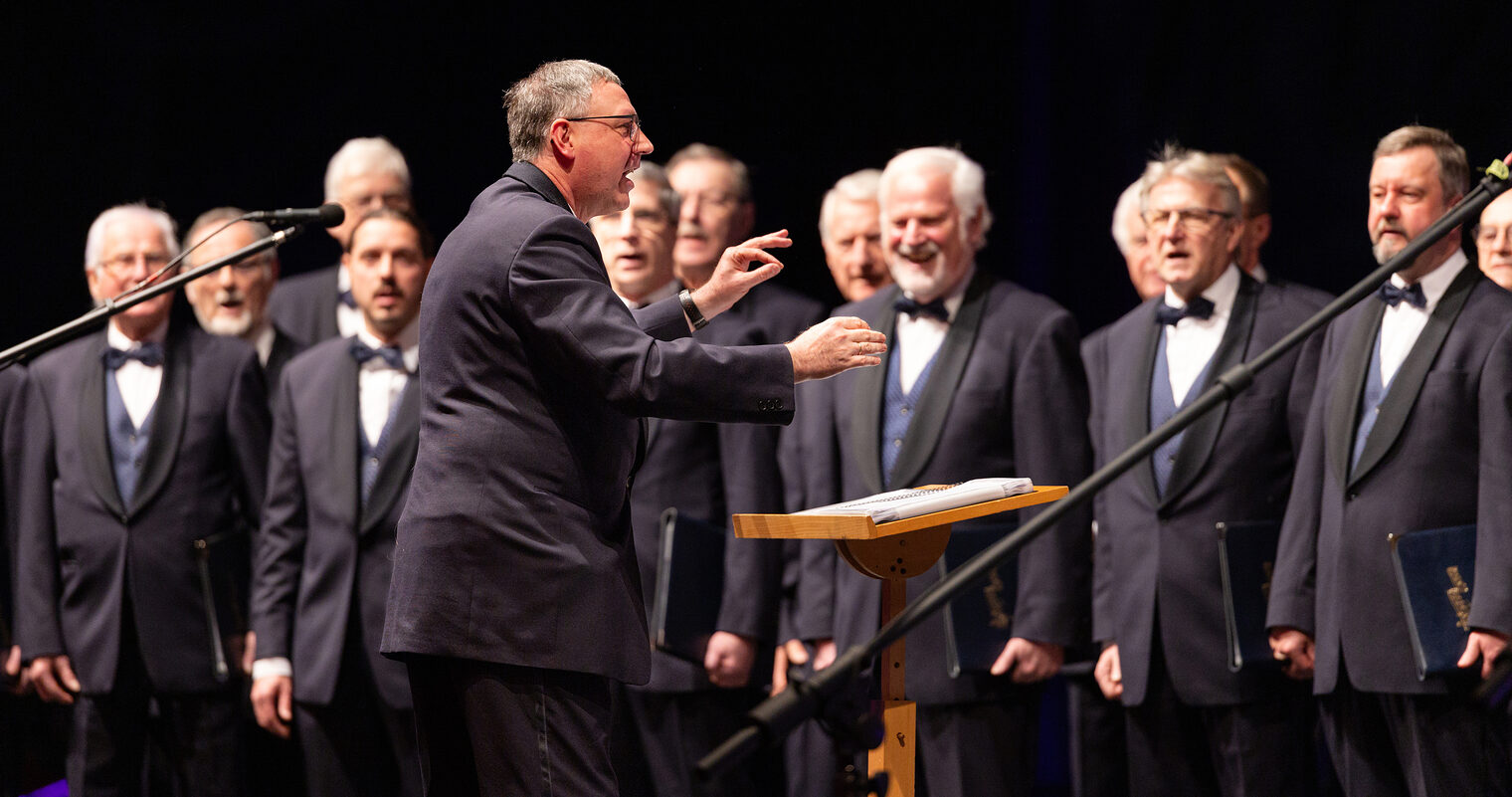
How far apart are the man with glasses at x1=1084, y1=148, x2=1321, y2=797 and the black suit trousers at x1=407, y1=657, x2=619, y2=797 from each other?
1717 millimetres

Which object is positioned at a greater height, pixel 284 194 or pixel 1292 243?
pixel 284 194

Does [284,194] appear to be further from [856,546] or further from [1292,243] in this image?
[856,546]

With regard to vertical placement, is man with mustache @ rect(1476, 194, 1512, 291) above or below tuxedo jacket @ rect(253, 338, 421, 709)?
above

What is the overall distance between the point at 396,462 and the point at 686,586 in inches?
30.8

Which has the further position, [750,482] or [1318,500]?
[750,482]

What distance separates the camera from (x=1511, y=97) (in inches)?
154

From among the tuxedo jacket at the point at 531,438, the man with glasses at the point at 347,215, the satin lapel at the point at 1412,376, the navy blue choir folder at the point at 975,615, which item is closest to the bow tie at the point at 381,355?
the man with glasses at the point at 347,215

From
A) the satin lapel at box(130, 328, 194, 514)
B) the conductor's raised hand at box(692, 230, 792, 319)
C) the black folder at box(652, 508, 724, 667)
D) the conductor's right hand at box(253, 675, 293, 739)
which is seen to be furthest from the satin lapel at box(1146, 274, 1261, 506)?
the satin lapel at box(130, 328, 194, 514)

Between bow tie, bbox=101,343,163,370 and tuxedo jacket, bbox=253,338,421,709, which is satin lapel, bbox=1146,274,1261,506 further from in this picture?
bow tie, bbox=101,343,163,370

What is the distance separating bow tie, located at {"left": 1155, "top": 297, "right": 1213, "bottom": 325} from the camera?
3.71m

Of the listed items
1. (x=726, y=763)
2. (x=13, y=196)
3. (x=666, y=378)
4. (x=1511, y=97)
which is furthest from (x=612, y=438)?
(x=13, y=196)

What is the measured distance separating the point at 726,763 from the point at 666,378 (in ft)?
2.26

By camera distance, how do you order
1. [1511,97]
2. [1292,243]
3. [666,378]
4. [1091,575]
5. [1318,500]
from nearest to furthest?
[666,378] → [1318,500] → [1091,575] → [1511,97] → [1292,243]

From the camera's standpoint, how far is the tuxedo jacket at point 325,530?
3.74 m
